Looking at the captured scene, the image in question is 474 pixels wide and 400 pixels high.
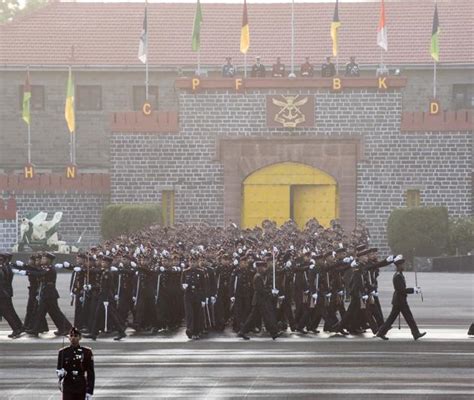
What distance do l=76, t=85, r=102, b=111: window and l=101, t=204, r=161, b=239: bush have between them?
10.2 metres

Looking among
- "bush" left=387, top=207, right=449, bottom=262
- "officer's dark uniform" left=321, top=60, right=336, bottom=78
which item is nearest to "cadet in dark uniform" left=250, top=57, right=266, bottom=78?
"officer's dark uniform" left=321, top=60, right=336, bottom=78

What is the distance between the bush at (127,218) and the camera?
4803cm

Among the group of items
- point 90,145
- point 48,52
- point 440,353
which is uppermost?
point 48,52

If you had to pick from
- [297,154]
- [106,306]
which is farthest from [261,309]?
[297,154]

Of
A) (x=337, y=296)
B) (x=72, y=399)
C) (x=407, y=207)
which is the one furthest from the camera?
(x=407, y=207)

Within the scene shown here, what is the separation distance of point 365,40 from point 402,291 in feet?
111

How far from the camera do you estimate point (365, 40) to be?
56.8m

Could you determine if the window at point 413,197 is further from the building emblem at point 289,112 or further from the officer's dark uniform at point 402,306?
the officer's dark uniform at point 402,306

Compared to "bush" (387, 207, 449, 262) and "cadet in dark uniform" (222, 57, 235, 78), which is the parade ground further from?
"cadet in dark uniform" (222, 57, 235, 78)

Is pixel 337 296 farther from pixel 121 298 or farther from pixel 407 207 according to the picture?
pixel 407 207

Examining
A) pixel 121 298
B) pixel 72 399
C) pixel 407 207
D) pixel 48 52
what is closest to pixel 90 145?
pixel 48 52

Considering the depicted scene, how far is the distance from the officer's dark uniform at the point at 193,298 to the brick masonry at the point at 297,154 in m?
24.1

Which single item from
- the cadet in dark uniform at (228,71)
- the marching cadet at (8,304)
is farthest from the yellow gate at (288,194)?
the marching cadet at (8,304)

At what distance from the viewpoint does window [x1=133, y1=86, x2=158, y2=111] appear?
189 ft
